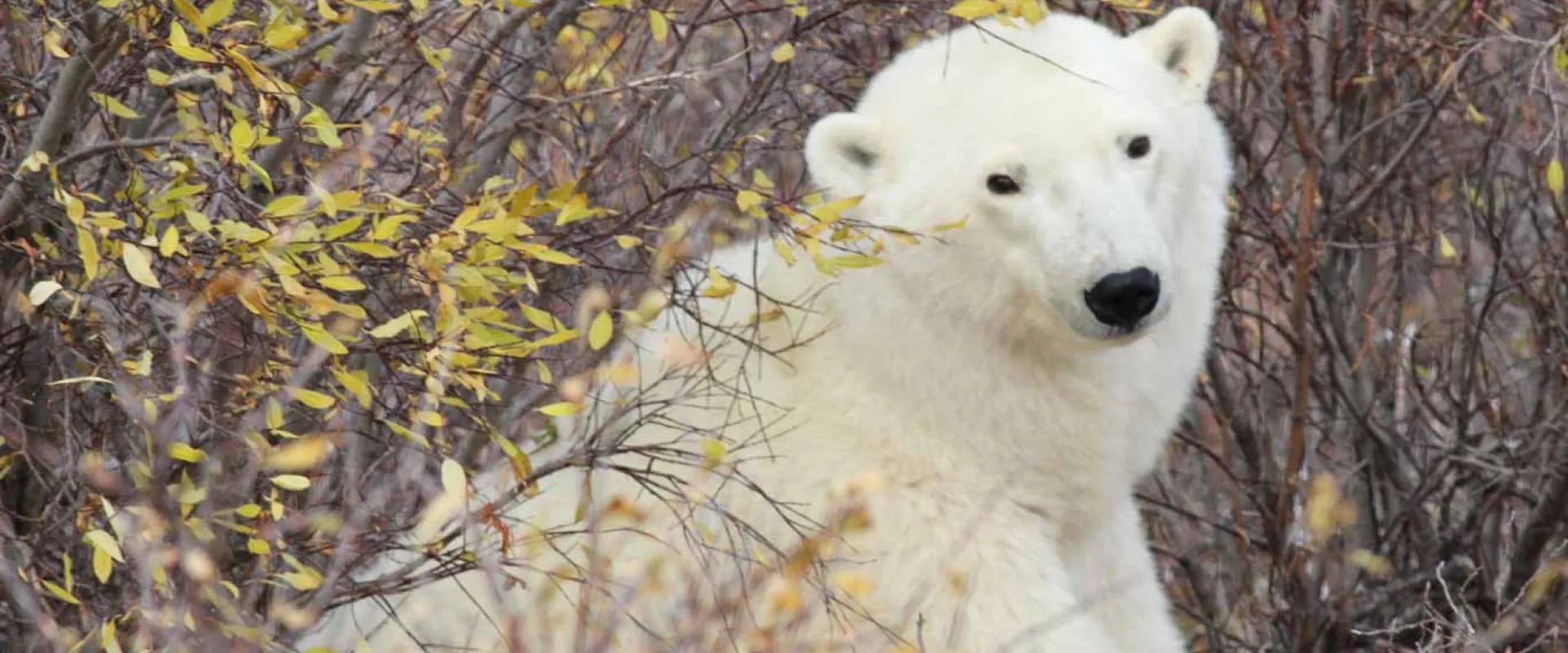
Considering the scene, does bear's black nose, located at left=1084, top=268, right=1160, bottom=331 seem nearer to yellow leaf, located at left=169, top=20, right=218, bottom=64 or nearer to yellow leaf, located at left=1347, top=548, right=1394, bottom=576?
yellow leaf, located at left=169, top=20, right=218, bottom=64

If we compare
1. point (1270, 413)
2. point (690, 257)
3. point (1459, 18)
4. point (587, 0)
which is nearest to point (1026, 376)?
point (690, 257)

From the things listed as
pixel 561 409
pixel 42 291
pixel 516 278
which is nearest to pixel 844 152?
pixel 516 278

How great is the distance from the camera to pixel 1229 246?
529 cm

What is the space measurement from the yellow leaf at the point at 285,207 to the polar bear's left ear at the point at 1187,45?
5.52ft

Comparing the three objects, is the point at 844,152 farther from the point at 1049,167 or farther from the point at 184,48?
the point at 184,48

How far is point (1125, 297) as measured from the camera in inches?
136

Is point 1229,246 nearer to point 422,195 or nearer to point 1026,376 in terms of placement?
point 1026,376

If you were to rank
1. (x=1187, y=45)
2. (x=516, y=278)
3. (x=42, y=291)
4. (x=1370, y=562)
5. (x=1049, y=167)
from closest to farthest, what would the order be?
(x=42, y=291), (x=516, y=278), (x=1049, y=167), (x=1187, y=45), (x=1370, y=562)

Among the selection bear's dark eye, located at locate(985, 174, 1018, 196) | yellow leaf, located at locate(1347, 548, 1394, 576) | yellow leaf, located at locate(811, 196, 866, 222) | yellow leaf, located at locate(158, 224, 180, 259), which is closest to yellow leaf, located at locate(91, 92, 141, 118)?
yellow leaf, located at locate(158, 224, 180, 259)

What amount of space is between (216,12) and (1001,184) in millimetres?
1364

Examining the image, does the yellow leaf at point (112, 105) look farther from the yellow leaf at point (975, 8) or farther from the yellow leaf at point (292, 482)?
the yellow leaf at point (975, 8)

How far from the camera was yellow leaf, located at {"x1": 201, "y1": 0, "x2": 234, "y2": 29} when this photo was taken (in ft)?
9.77

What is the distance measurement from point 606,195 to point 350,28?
4.62 ft

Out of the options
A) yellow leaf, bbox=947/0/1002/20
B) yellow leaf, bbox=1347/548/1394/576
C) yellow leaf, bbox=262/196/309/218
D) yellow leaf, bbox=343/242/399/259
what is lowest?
yellow leaf, bbox=1347/548/1394/576
